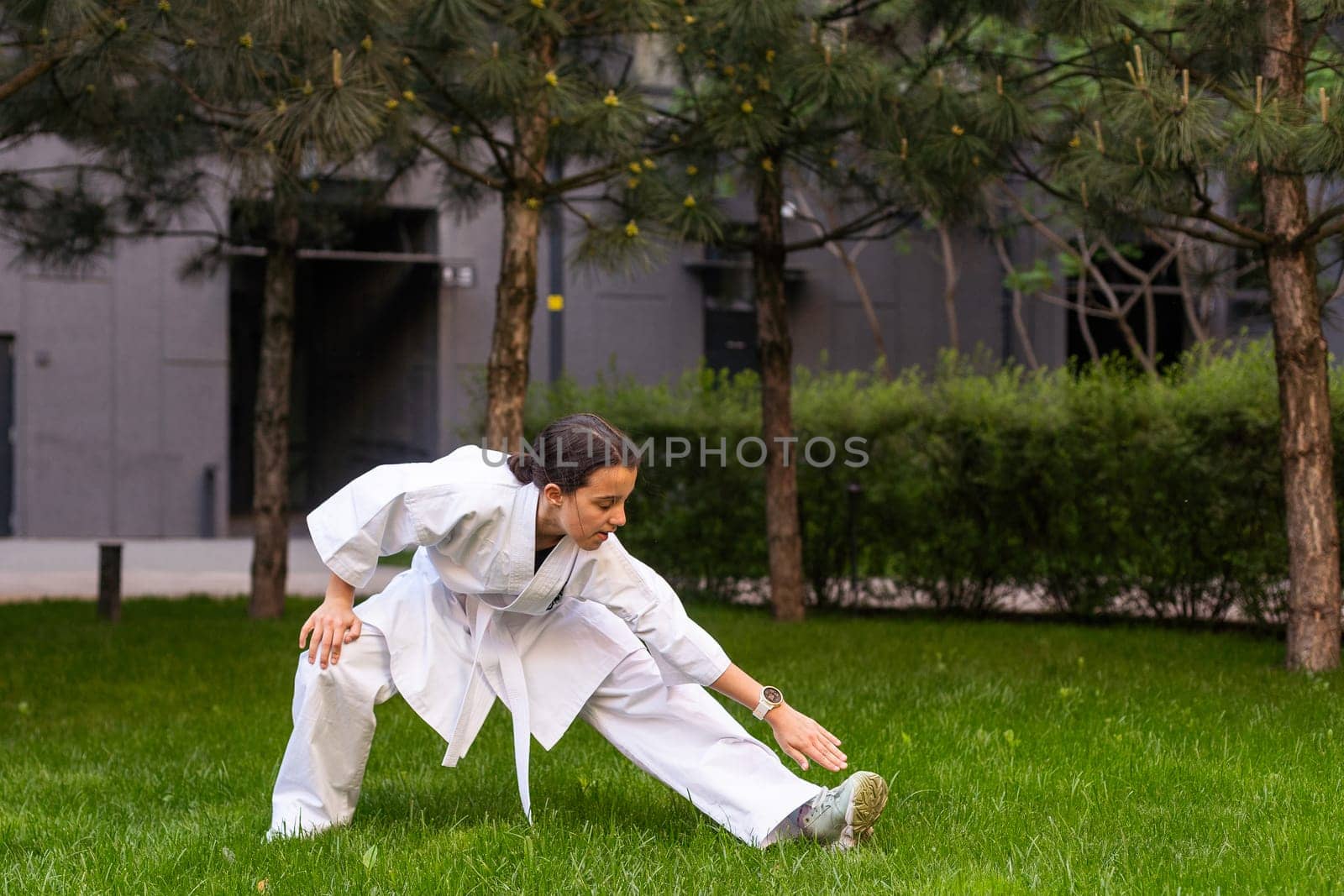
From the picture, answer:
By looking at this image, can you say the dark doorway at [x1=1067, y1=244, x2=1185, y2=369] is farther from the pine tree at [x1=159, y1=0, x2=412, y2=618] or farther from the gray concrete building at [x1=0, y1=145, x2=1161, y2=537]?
the pine tree at [x1=159, y1=0, x2=412, y2=618]

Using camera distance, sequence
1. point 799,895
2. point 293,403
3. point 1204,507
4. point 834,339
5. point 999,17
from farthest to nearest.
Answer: point 293,403, point 834,339, point 1204,507, point 999,17, point 799,895

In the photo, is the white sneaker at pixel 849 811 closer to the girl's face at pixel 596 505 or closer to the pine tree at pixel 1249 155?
the girl's face at pixel 596 505

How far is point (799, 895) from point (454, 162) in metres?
4.99

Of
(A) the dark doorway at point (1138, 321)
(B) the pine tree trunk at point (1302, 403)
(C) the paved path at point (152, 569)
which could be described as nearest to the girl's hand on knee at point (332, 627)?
(B) the pine tree trunk at point (1302, 403)

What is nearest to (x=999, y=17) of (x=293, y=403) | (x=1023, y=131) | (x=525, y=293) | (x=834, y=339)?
(x=1023, y=131)

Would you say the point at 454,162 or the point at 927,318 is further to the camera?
the point at 927,318

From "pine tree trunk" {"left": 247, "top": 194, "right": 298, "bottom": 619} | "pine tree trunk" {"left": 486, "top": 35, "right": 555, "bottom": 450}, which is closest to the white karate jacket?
"pine tree trunk" {"left": 486, "top": 35, "right": 555, "bottom": 450}

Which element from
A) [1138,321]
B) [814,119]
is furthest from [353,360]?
[814,119]

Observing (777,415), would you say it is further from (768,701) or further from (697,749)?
(768,701)

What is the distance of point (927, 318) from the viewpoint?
19781 millimetres

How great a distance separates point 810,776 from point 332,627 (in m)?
1.83

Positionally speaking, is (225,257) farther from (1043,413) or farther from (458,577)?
(458,577)

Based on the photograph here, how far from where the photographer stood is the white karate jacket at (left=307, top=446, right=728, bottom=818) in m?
3.48

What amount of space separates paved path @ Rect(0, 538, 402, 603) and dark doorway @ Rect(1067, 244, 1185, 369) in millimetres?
11902
